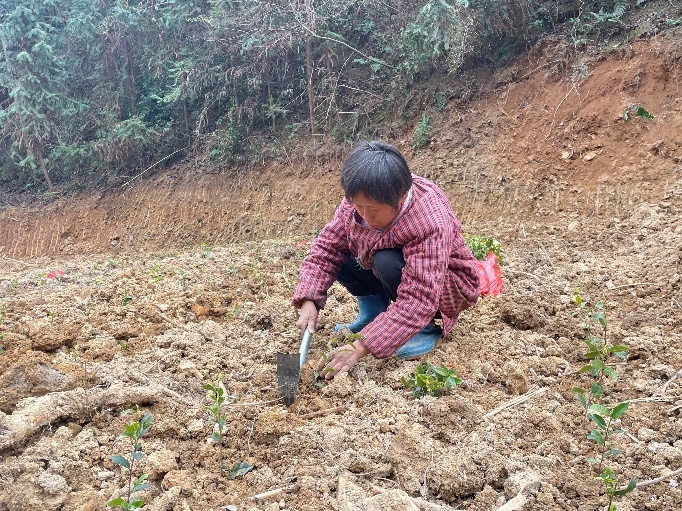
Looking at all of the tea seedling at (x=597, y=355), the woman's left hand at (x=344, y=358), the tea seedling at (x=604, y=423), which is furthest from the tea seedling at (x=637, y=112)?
the woman's left hand at (x=344, y=358)

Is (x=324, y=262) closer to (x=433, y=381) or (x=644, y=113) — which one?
(x=433, y=381)

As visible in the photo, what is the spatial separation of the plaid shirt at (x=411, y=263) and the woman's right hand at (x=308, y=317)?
35 mm

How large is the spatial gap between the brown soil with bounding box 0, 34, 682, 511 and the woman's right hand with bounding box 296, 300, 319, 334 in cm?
22

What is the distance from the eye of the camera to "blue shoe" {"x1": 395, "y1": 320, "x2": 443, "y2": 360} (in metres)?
2.64

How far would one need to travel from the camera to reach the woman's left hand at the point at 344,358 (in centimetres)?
228

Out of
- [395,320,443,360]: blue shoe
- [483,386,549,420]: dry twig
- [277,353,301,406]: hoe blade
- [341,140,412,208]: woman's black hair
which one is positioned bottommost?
[395,320,443,360]: blue shoe

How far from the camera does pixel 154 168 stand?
11125 millimetres

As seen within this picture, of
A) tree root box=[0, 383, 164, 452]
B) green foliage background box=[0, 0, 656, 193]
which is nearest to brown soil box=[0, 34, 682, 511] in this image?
tree root box=[0, 383, 164, 452]

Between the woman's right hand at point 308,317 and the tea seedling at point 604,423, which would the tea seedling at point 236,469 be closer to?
the woman's right hand at point 308,317

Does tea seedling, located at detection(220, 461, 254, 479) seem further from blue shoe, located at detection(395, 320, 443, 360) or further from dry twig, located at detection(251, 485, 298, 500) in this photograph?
blue shoe, located at detection(395, 320, 443, 360)

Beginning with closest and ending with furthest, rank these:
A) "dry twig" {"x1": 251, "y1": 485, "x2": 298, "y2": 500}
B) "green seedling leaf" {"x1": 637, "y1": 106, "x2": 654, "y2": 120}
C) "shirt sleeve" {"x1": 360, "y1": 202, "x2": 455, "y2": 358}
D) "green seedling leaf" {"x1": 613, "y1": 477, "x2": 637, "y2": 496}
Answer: "green seedling leaf" {"x1": 613, "y1": 477, "x2": 637, "y2": 496} < "dry twig" {"x1": 251, "y1": 485, "x2": 298, "y2": 500} < "shirt sleeve" {"x1": 360, "y1": 202, "x2": 455, "y2": 358} < "green seedling leaf" {"x1": 637, "y1": 106, "x2": 654, "y2": 120}

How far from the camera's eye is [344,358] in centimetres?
233

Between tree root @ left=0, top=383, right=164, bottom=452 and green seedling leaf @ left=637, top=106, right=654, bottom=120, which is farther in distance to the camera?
green seedling leaf @ left=637, top=106, right=654, bottom=120

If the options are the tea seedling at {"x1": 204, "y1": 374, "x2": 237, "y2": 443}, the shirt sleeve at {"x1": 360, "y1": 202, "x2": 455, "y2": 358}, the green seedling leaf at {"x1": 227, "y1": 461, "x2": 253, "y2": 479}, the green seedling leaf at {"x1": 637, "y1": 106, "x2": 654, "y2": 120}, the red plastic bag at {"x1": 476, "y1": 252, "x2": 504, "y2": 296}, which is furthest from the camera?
the green seedling leaf at {"x1": 637, "y1": 106, "x2": 654, "y2": 120}
